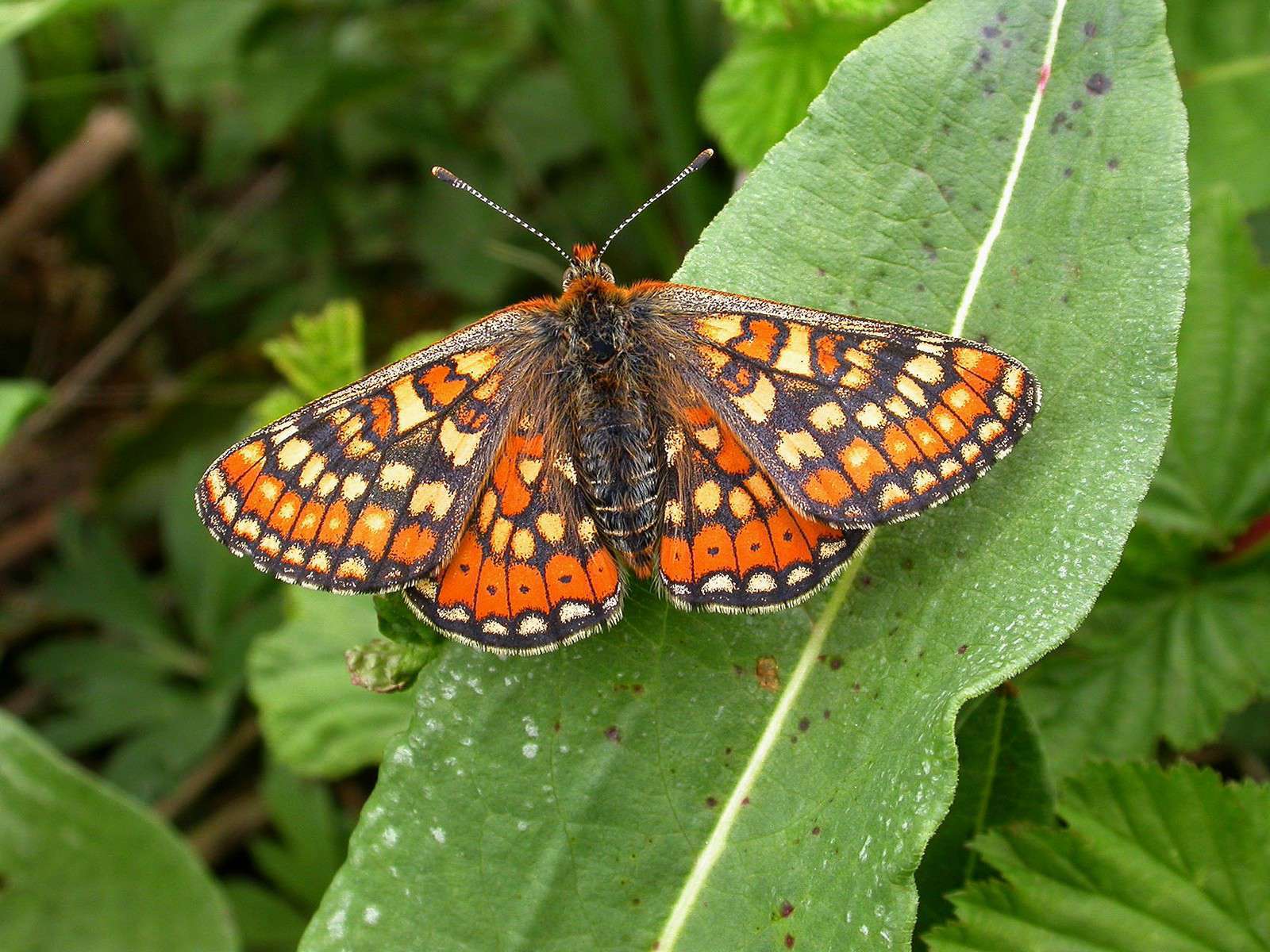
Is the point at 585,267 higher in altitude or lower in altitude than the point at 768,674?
higher

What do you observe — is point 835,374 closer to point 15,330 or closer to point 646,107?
point 646,107

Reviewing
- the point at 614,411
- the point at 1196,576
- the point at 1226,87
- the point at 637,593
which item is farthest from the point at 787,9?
the point at 1196,576

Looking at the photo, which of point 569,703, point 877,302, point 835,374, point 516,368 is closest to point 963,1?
point 877,302

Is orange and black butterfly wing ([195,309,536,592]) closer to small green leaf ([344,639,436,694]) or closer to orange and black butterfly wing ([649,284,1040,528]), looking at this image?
small green leaf ([344,639,436,694])

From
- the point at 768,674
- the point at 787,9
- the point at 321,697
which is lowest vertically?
the point at 321,697

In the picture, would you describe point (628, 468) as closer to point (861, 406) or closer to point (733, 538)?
point (733, 538)

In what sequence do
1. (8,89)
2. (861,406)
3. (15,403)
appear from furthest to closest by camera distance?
(8,89) < (15,403) < (861,406)

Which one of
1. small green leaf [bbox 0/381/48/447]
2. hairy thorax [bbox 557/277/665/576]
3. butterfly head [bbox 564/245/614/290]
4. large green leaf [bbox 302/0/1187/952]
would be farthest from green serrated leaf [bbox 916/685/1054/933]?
small green leaf [bbox 0/381/48/447]
